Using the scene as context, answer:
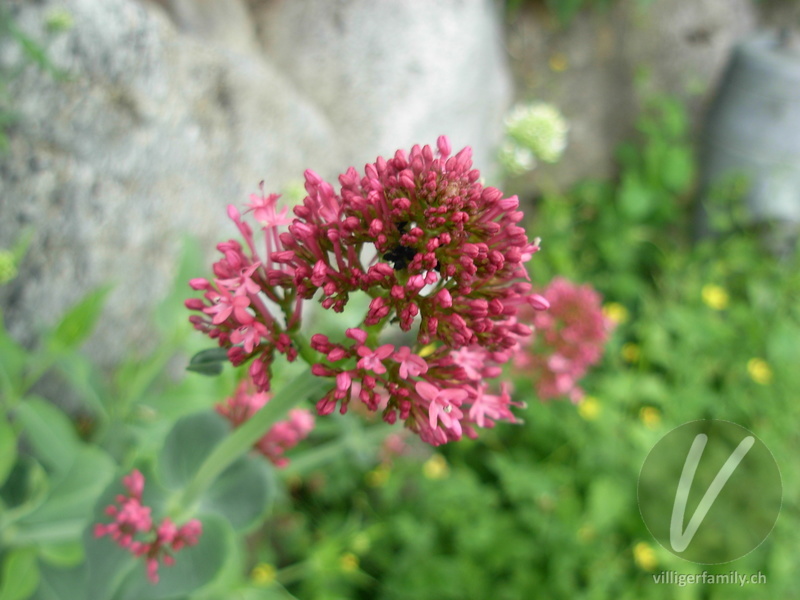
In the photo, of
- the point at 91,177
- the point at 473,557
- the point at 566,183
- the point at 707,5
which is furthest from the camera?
the point at 566,183

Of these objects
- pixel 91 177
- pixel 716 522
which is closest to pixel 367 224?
pixel 91 177

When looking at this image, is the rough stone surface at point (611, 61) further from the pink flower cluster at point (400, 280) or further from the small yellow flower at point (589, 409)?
the pink flower cluster at point (400, 280)

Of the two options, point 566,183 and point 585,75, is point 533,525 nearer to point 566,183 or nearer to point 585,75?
point 566,183
